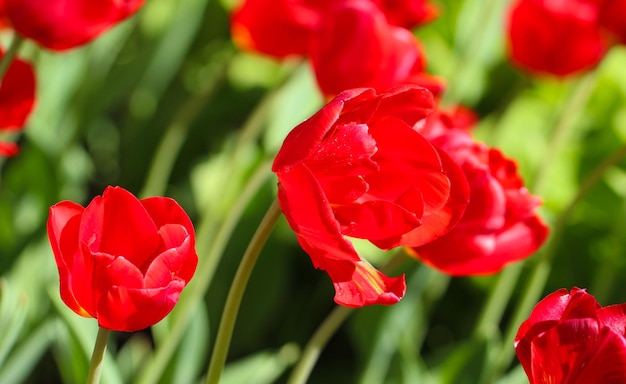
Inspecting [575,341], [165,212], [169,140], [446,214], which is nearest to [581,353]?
[575,341]

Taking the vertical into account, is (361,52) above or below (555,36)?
above

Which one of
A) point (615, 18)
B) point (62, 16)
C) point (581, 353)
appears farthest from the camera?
point (615, 18)

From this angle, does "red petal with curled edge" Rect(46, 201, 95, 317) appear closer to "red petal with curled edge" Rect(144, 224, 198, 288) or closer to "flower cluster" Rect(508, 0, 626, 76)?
"red petal with curled edge" Rect(144, 224, 198, 288)

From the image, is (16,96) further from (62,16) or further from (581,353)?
(581,353)

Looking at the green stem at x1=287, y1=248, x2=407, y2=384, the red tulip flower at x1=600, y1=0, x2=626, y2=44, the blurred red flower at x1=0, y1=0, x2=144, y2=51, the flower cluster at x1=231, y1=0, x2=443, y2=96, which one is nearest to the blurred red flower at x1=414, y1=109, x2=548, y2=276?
the green stem at x1=287, y1=248, x2=407, y2=384

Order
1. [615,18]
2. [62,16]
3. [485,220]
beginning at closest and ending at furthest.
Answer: [485,220], [62,16], [615,18]

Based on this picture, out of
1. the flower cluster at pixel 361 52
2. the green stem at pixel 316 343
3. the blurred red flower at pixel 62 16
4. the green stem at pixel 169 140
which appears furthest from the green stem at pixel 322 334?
the green stem at pixel 169 140

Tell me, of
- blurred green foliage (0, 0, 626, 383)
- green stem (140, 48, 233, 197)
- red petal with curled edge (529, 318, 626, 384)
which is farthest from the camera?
green stem (140, 48, 233, 197)
